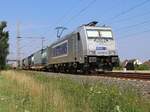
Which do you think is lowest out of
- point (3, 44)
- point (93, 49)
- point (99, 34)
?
point (93, 49)

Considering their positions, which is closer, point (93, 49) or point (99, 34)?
point (93, 49)

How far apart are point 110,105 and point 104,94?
1.36 metres

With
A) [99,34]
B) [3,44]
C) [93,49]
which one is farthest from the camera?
[3,44]

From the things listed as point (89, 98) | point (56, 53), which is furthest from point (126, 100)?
point (56, 53)

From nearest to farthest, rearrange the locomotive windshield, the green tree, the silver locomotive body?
the silver locomotive body < the locomotive windshield < the green tree

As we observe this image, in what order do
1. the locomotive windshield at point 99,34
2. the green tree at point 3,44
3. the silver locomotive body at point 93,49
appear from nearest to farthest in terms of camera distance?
the silver locomotive body at point 93,49, the locomotive windshield at point 99,34, the green tree at point 3,44

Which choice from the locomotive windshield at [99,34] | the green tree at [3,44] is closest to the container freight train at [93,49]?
the locomotive windshield at [99,34]

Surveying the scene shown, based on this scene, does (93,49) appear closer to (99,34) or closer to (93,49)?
(93,49)

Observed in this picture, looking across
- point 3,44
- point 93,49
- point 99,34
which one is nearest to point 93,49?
point 93,49

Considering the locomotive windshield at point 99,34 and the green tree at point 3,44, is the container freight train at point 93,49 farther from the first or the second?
the green tree at point 3,44

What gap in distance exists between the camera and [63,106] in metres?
11.2

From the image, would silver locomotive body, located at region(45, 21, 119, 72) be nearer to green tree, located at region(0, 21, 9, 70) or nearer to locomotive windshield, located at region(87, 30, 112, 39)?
locomotive windshield, located at region(87, 30, 112, 39)

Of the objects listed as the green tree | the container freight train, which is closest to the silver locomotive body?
the container freight train

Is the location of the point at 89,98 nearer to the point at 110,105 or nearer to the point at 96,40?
the point at 110,105
